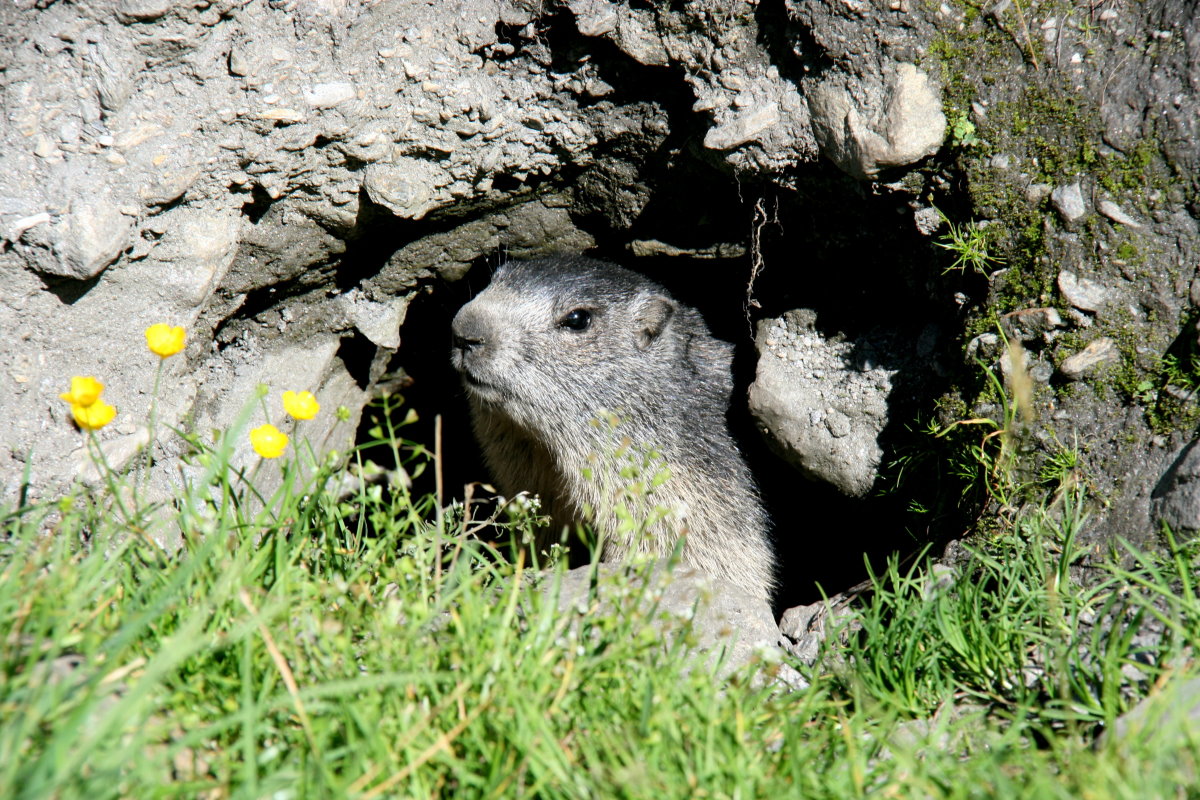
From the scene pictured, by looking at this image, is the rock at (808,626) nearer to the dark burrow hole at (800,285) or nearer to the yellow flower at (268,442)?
the dark burrow hole at (800,285)

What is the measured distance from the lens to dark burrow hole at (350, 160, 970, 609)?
3945 millimetres

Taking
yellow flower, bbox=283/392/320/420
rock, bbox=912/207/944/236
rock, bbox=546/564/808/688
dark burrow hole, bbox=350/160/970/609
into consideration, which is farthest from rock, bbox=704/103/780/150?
yellow flower, bbox=283/392/320/420

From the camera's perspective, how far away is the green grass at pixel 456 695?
5.90ft

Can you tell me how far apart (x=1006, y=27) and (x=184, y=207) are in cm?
323

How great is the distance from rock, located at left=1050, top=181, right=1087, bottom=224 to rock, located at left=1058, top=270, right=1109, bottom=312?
0.20 meters

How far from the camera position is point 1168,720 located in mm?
2104

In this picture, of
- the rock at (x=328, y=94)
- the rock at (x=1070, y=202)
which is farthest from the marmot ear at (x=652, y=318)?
the rock at (x=1070, y=202)

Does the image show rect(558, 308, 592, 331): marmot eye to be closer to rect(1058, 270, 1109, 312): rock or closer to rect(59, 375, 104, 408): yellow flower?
rect(1058, 270, 1109, 312): rock

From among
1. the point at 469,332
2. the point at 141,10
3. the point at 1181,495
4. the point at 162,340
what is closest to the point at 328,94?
the point at 141,10

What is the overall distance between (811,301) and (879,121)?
110 cm

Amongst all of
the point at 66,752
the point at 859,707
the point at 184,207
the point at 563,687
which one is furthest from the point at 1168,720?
the point at 184,207

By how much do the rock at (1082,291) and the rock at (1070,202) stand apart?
201mm

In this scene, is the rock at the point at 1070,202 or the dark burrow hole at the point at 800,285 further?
the dark burrow hole at the point at 800,285

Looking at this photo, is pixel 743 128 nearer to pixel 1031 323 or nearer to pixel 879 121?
pixel 879 121
